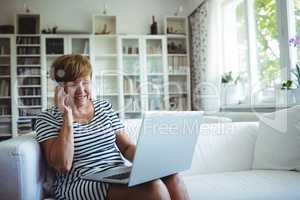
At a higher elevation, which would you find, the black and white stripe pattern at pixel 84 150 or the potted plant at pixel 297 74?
the potted plant at pixel 297 74

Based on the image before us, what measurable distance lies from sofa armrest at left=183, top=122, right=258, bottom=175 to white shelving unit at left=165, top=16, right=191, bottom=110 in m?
2.64

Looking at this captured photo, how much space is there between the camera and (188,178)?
1705 millimetres

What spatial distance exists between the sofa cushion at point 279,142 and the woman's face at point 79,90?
Answer: 3.63ft

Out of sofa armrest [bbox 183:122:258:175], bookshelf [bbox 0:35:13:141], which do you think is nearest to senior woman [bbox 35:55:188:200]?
sofa armrest [bbox 183:122:258:175]

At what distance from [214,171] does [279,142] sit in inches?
16.4

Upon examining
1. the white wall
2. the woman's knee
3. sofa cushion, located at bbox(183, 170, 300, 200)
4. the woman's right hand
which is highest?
the white wall

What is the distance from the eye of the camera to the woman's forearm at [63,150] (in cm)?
126

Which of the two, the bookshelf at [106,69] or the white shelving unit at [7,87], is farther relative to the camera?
the bookshelf at [106,69]

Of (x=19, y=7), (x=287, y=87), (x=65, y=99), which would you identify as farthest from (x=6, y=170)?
(x=19, y=7)

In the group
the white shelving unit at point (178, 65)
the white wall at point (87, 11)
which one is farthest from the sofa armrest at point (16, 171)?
the white wall at point (87, 11)

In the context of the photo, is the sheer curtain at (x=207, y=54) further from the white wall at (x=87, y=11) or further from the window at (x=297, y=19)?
the window at (x=297, y=19)

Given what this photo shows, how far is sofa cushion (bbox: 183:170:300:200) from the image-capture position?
145cm

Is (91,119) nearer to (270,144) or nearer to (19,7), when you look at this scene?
(270,144)

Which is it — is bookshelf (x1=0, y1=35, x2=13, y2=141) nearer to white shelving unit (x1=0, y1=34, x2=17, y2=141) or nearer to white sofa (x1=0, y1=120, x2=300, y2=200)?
white shelving unit (x1=0, y1=34, x2=17, y2=141)
